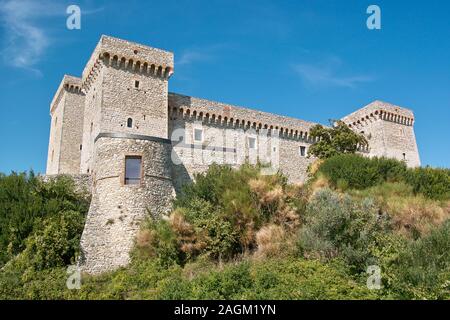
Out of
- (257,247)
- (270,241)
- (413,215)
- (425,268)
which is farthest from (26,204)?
(413,215)

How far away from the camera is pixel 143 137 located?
715 inches

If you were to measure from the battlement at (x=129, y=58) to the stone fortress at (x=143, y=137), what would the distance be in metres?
0.05

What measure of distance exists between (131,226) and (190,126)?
33.5 feet

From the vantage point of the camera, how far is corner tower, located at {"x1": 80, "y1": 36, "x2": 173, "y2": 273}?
16422 mm

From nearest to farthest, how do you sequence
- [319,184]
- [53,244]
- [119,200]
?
1. [53,244]
2. [119,200]
3. [319,184]

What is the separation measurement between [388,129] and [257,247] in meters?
22.2

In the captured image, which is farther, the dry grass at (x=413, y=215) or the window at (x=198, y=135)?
the window at (x=198, y=135)

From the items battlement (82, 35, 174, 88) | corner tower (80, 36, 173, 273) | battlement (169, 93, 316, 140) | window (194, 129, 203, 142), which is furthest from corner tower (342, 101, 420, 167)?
corner tower (80, 36, 173, 273)

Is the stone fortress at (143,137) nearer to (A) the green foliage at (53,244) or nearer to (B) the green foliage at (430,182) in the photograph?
(A) the green foliage at (53,244)

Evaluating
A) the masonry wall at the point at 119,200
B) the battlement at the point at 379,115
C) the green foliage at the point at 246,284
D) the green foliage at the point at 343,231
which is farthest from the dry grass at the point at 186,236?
the battlement at the point at 379,115

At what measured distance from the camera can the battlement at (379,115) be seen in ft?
109

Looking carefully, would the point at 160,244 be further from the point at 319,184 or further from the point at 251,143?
the point at 251,143
